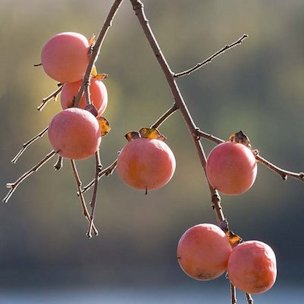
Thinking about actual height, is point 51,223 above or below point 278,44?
below

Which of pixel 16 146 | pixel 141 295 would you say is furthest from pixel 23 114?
pixel 141 295

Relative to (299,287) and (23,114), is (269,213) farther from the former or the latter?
(23,114)

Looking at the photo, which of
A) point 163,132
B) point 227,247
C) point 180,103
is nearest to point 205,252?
point 227,247

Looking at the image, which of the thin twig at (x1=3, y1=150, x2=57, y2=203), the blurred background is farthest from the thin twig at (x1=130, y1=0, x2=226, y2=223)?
the blurred background

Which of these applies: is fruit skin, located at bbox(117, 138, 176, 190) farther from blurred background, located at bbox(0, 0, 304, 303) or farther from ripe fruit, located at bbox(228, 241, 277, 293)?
blurred background, located at bbox(0, 0, 304, 303)

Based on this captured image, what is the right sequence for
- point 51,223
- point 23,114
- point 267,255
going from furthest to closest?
1. point 51,223
2. point 23,114
3. point 267,255

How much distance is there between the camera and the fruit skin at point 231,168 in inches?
32.4

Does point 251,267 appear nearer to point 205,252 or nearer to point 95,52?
point 205,252

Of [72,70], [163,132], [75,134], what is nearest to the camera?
[75,134]

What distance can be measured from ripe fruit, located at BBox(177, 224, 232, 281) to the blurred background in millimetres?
5636

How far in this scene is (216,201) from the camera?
0.85 meters

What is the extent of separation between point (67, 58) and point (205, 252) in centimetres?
23

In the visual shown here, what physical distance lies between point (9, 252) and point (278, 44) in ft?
9.86

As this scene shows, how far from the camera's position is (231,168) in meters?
0.82
